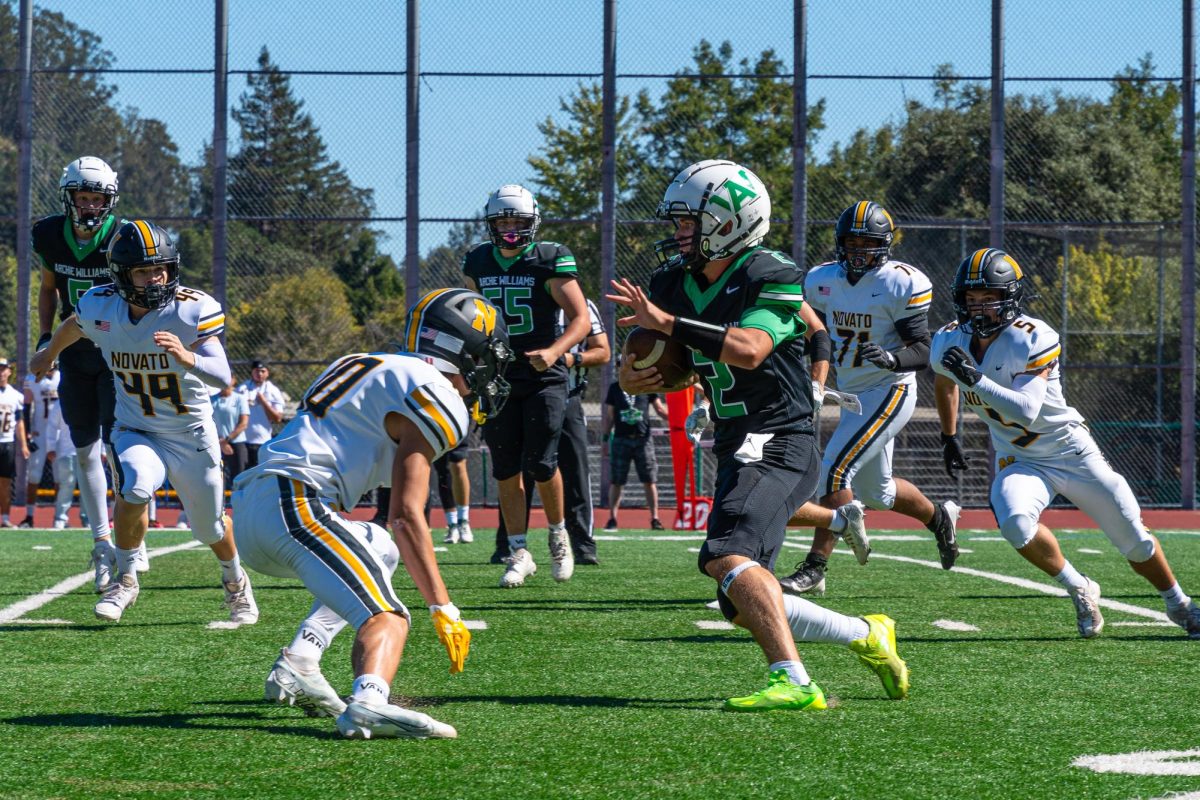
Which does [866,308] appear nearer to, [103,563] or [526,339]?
[526,339]

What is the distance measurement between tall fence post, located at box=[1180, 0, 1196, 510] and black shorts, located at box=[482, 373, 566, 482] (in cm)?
1399

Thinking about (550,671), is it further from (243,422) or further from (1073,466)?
(243,422)

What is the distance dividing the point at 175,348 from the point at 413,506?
2522 mm

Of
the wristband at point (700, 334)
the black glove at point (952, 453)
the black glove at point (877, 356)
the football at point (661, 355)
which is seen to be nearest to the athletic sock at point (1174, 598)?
the black glove at point (952, 453)

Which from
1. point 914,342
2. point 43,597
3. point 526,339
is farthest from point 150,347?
point 914,342

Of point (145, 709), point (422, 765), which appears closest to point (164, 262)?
point (145, 709)

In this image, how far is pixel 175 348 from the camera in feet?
20.7

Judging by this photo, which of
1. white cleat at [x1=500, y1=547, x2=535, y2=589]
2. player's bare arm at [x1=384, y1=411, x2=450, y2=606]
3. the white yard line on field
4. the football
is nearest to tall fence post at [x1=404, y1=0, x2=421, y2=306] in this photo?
the white yard line on field

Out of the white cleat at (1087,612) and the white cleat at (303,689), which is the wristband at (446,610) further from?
the white cleat at (1087,612)

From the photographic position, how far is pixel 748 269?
16.3 ft

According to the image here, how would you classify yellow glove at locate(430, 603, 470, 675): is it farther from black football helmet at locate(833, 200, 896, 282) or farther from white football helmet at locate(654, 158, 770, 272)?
black football helmet at locate(833, 200, 896, 282)

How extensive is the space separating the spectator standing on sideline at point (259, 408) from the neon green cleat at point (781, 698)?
13.4 metres

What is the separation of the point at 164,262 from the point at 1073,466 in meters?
4.11

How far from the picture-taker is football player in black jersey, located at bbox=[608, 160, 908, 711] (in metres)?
4.64
